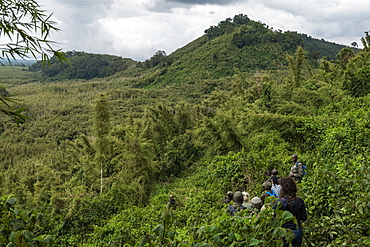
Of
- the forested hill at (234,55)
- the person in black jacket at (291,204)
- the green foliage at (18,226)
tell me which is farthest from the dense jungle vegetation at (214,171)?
the forested hill at (234,55)

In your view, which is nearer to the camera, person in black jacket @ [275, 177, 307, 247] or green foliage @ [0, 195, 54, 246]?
green foliage @ [0, 195, 54, 246]

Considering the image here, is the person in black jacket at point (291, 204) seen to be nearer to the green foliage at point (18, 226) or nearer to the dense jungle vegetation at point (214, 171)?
the dense jungle vegetation at point (214, 171)

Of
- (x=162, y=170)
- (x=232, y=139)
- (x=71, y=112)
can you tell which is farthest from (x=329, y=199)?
(x=71, y=112)

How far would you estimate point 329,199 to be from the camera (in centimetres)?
347

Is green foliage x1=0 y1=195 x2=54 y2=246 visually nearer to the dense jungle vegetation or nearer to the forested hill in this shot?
the dense jungle vegetation

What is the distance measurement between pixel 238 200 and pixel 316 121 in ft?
18.0

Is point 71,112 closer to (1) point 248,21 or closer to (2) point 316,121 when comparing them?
(1) point 248,21

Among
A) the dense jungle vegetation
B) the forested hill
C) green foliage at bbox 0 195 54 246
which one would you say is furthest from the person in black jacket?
the forested hill

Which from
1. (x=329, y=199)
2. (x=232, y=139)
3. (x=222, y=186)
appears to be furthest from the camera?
(x=232, y=139)

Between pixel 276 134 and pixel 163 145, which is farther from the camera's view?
pixel 163 145

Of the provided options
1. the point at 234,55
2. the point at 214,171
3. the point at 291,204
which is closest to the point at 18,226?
the point at 291,204

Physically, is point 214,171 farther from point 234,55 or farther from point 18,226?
point 234,55

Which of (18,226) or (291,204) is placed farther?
(291,204)

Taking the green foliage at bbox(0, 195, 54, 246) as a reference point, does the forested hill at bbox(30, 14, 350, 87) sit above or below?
above
